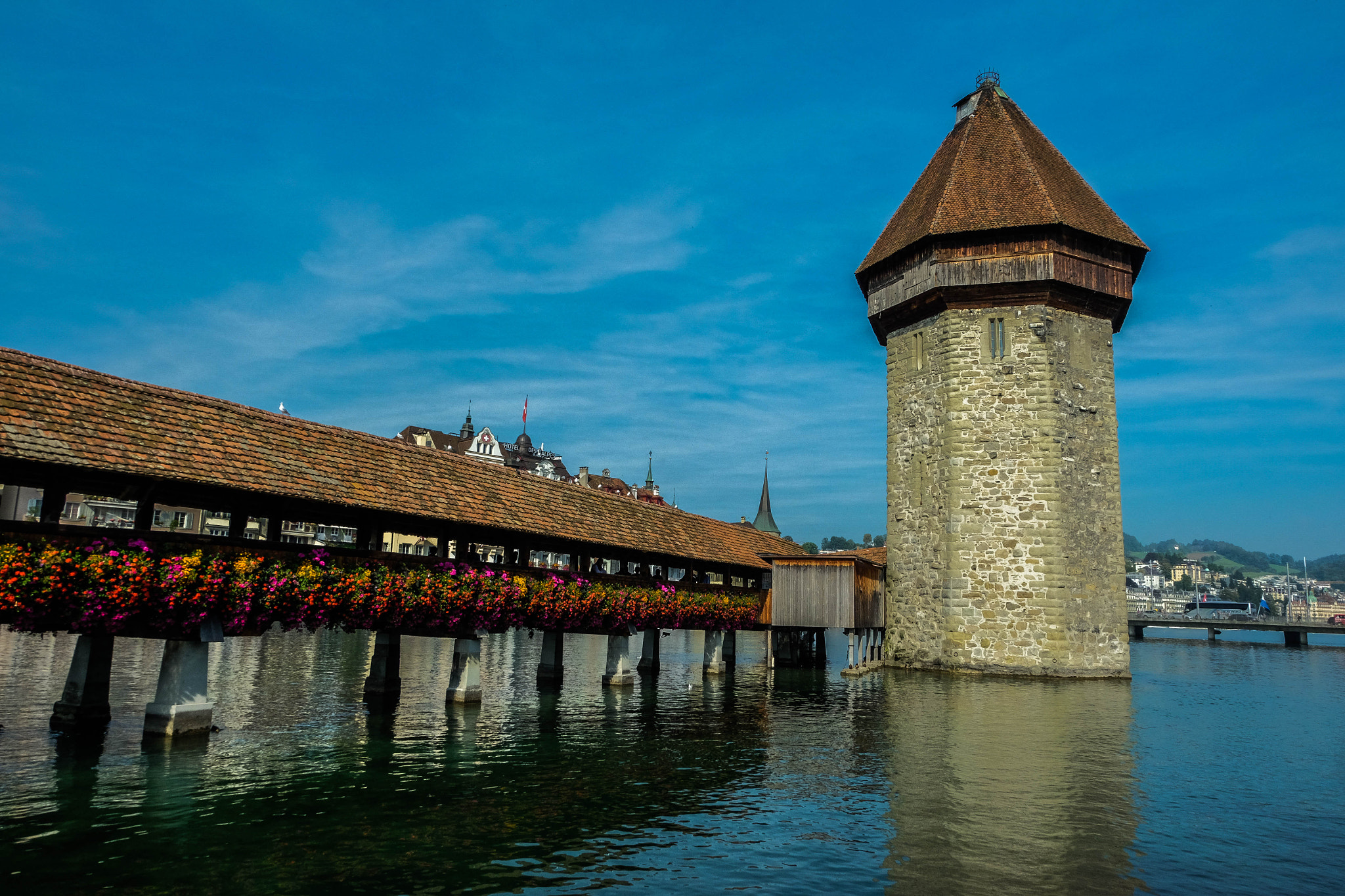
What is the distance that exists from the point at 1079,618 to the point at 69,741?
85.1ft

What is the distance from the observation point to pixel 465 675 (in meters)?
19.4

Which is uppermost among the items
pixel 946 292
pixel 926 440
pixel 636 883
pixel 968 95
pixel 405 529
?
pixel 968 95

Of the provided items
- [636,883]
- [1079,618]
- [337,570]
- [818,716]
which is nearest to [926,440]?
[1079,618]

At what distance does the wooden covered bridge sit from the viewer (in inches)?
483

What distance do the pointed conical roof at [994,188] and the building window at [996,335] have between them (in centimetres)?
301

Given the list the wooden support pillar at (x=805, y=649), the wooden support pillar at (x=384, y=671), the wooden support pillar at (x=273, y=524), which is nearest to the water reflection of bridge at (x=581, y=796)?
the wooden support pillar at (x=384, y=671)

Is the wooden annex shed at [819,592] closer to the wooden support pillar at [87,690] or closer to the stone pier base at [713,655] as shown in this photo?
the stone pier base at [713,655]

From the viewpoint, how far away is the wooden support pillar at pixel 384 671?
20062 millimetres

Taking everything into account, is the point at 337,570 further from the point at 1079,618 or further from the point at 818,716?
the point at 1079,618

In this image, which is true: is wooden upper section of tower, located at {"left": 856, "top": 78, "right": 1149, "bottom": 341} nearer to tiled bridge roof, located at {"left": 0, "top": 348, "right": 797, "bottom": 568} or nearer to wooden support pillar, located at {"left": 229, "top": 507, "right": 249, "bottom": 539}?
tiled bridge roof, located at {"left": 0, "top": 348, "right": 797, "bottom": 568}

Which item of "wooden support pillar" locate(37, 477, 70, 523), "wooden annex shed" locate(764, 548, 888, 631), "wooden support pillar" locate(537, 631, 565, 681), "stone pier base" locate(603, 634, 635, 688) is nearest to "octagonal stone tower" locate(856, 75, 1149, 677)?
"wooden annex shed" locate(764, 548, 888, 631)

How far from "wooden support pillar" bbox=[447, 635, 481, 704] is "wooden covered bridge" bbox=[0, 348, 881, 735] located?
38 mm

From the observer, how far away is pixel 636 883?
791 cm

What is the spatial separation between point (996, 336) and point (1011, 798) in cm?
2093
